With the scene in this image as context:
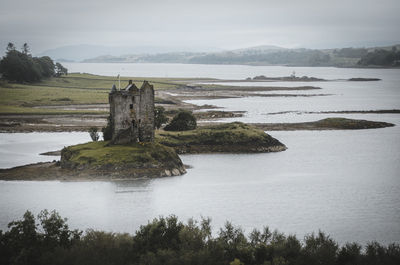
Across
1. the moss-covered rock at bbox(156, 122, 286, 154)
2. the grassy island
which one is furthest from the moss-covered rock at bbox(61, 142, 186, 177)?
the grassy island

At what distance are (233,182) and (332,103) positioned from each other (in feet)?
370

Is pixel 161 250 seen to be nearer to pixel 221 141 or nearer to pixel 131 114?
pixel 131 114

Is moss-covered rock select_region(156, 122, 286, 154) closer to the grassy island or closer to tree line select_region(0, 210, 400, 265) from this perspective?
the grassy island

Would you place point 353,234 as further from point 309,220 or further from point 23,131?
point 23,131

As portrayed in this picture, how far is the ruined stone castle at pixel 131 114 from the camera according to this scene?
69.2m

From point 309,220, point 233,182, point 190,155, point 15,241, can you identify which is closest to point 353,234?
point 309,220

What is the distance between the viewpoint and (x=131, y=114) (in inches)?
2758

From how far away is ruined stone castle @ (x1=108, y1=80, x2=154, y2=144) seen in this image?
69250 mm

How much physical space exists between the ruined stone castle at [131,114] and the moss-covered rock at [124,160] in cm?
150

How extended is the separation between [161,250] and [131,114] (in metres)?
35.8

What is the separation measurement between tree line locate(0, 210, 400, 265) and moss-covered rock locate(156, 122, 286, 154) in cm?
4810

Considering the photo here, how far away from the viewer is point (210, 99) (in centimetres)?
19000

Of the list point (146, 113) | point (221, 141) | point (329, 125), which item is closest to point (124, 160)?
point (146, 113)

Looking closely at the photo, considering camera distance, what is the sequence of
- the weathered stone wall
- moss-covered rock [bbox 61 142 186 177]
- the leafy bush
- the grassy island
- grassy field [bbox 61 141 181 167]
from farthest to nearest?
the grassy island → the leafy bush → the weathered stone wall → grassy field [bbox 61 141 181 167] → moss-covered rock [bbox 61 142 186 177]
